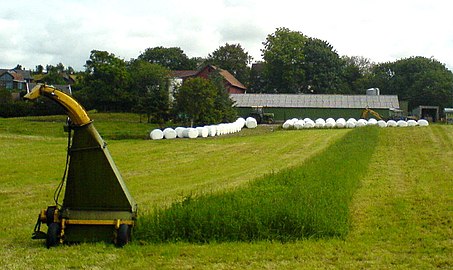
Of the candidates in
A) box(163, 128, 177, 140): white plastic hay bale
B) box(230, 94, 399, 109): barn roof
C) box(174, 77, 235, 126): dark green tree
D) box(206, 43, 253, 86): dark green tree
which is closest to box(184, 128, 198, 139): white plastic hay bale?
Result: box(163, 128, 177, 140): white plastic hay bale

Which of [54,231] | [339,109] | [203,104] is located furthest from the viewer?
[339,109]

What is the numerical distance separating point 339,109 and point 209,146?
37.6m

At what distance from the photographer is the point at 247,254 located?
311 inches

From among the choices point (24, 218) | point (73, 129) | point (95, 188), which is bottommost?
point (24, 218)

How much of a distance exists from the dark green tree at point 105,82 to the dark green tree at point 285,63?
85.2 feet

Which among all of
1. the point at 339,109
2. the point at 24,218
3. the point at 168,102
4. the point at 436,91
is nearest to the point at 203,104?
the point at 168,102

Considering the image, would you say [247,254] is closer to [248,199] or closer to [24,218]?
[248,199]

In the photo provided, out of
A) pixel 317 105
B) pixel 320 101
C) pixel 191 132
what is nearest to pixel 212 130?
pixel 191 132

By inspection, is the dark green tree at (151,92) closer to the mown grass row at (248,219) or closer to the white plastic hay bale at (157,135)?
the white plastic hay bale at (157,135)

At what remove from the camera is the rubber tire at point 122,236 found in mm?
8383

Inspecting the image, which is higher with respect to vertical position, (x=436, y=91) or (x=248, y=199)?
(x=436, y=91)

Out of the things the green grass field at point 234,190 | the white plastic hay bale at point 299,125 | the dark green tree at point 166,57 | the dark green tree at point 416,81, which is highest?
the dark green tree at point 166,57

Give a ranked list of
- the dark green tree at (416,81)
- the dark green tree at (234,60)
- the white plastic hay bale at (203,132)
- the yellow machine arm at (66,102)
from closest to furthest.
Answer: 1. the yellow machine arm at (66,102)
2. the white plastic hay bale at (203,132)
3. the dark green tree at (416,81)
4. the dark green tree at (234,60)

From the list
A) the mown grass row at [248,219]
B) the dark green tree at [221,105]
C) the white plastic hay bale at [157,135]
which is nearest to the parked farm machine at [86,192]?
the mown grass row at [248,219]
